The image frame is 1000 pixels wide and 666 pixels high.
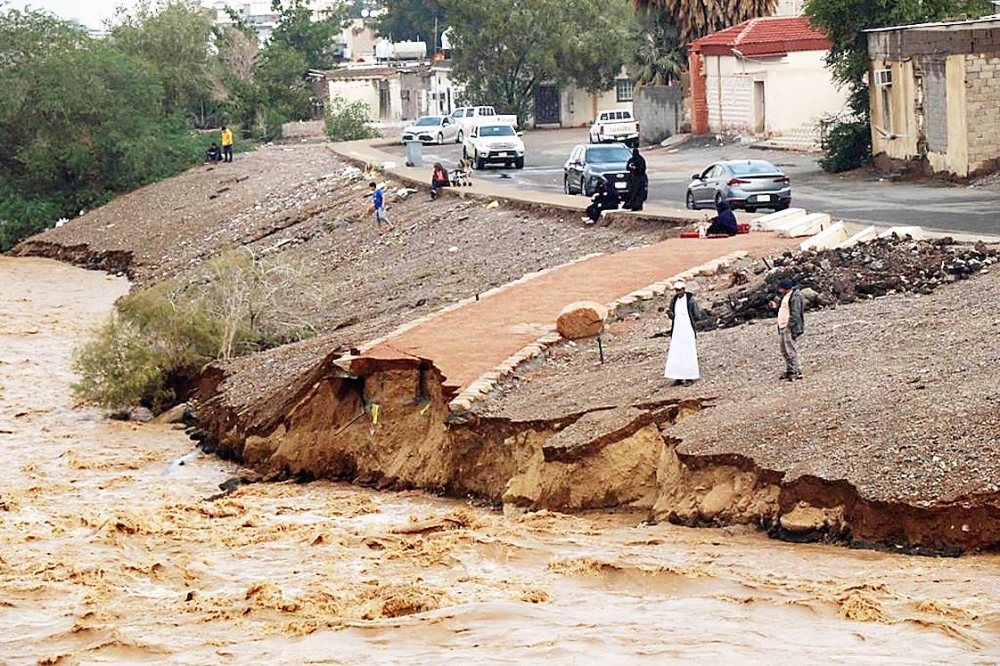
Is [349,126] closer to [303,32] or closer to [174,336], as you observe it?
[303,32]

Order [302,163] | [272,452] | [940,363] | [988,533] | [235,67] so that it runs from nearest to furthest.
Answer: [988,533] < [940,363] < [272,452] < [302,163] < [235,67]

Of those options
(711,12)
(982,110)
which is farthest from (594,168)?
(711,12)

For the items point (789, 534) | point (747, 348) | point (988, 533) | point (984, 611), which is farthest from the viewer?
point (747, 348)

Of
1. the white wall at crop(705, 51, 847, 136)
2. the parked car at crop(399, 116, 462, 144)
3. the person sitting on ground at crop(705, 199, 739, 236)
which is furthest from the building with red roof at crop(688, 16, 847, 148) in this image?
the person sitting on ground at crop(705, 199, 739, 236)

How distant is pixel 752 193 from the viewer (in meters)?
33.2

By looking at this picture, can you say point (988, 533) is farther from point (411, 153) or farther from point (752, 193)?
point (411, 153)

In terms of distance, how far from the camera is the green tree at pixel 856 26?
145 ft

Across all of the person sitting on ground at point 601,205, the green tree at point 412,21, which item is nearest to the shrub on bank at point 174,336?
the person sitting on ground at point 601,205

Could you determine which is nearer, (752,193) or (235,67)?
(752,193)

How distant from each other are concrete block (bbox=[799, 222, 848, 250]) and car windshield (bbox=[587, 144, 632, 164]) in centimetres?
1345

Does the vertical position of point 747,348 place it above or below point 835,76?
below

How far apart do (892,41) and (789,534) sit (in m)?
29.3

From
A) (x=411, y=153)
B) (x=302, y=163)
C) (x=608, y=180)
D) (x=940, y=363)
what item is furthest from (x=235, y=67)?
(x=940, y=363)

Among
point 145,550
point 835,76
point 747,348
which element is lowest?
point 145,550
